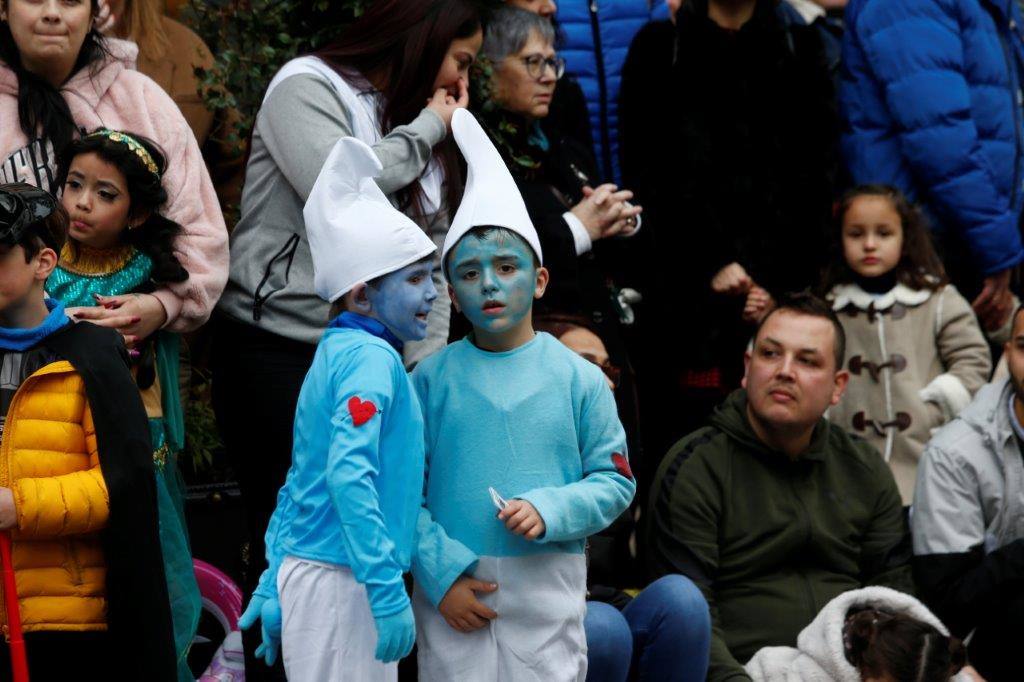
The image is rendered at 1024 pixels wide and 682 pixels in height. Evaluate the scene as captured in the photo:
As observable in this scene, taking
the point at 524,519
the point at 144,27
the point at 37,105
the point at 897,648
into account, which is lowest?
the point at 897,648

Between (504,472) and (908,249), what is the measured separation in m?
2.68

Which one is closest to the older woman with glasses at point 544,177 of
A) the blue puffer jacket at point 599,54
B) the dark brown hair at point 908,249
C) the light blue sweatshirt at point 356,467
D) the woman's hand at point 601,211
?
the woman's hand at point 601,211

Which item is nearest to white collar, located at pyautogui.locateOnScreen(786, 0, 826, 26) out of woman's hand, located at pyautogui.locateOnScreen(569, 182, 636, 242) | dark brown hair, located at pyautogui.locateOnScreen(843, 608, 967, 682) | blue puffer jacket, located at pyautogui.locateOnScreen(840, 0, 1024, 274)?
blue puffer jacket, located at pyautogui.locateOnScreen(840, 0, 1024, 274)

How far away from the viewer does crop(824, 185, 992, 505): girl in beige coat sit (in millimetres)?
5703

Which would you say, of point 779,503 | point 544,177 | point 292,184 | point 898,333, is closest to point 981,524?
point 779,503

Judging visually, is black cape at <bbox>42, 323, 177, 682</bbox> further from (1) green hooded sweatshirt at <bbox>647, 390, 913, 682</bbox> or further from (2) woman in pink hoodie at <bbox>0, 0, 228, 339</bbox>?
(1) green hooded sweatshirt at <bbox>647, 390, 913, 682</bbox>

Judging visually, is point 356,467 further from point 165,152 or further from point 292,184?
point 165,152

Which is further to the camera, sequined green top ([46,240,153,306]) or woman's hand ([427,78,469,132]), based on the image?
woman's hand ([427,78,469,132])

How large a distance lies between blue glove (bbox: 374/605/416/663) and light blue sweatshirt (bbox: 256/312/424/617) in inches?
1.1

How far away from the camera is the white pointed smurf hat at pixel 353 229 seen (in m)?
3.55

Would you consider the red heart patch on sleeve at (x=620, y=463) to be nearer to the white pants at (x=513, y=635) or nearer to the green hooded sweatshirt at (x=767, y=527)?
the white pants at (x=513, y=635)

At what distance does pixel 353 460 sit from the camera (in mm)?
3297

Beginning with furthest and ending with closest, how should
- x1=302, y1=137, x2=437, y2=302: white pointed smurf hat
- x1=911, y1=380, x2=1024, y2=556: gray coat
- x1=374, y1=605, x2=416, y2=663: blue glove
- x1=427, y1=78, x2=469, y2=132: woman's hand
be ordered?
x1=911, y1=380, x2=1024, y2=556: gray coat, x1=427, y1=78, x2=469, y2=132: woman's hand, x1=302, y1=137, x2=437, y2=302: white pointed smurf hat, x1=374, y1=605, x2=416, y2=663: blue glove

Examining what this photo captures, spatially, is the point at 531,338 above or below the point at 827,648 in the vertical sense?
above
